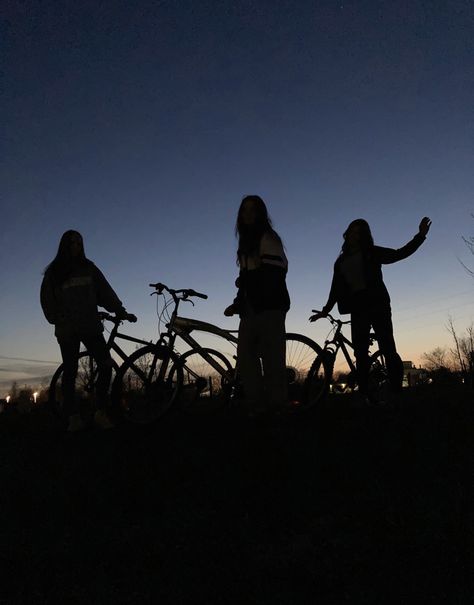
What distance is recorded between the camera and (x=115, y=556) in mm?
2334

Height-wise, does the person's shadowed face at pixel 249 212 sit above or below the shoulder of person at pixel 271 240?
above

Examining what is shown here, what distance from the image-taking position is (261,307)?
4.64m

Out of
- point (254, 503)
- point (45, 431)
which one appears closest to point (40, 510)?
point (254, 503)

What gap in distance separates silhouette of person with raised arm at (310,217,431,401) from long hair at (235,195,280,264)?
1620 mm

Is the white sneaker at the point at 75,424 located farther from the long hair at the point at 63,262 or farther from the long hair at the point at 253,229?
the long hair at the point at 253,229

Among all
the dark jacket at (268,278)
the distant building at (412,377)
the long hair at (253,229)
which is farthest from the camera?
the distant building at (412,377)

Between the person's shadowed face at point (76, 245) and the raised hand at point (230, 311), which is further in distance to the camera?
the person's shadowed face at point (76, 245)

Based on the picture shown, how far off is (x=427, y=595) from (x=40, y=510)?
2.42 m

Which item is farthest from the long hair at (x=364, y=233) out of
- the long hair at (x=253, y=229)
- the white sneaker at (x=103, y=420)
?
the white sneaker at (x=103, y=420)

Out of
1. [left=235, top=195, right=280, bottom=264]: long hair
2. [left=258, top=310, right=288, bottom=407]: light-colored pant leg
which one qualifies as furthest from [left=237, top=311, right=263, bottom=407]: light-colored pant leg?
[left=235, top=195, right=280, bottom=264]: long hair

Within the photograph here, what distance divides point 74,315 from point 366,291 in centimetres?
355

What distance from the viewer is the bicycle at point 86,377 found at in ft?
19.0

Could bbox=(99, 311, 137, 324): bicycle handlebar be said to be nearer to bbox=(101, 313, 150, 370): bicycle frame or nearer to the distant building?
bbox=(101, 313, 150, 370): bicycle frame

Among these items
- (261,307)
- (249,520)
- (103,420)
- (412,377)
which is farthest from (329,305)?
(412,377)
